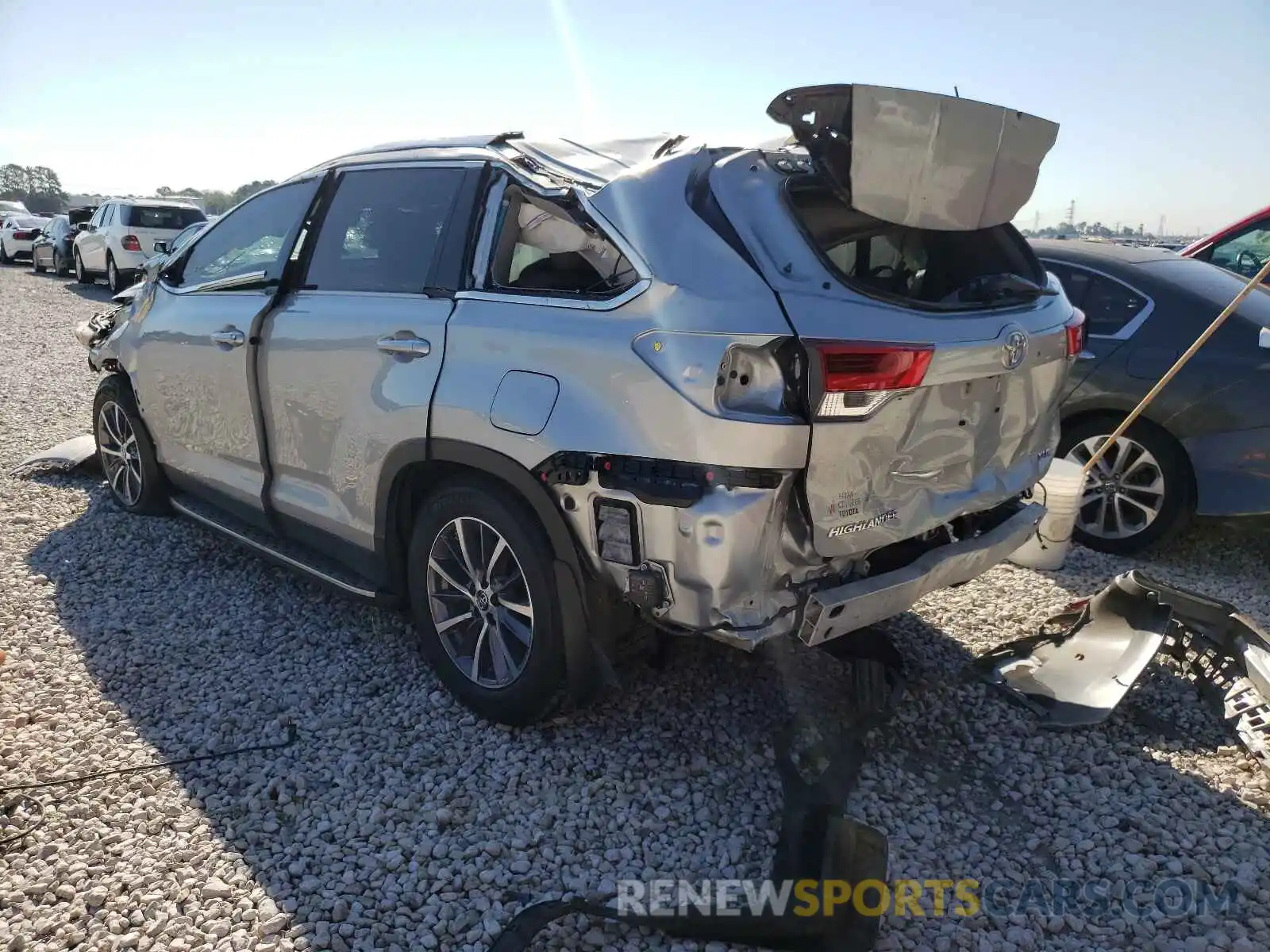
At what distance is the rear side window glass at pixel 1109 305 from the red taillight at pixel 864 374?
3020 millimetres

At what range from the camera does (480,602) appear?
3.27 metres

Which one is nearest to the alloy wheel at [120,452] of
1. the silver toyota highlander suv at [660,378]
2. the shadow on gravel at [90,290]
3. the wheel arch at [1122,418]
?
the silver toyota highlander suv at [660,378]

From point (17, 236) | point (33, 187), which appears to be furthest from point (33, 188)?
point (17, 236)

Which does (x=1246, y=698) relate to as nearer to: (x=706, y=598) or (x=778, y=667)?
(x=778, y=667)

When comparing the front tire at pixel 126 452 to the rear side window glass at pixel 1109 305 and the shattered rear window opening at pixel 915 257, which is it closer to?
the shattered rear window opening at pixel 915 257

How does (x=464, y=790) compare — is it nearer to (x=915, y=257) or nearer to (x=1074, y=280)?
(x=915, y=257)

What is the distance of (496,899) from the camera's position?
256 cm

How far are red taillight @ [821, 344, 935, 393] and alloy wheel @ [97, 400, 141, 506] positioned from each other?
4.13m

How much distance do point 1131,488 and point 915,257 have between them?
246 cm

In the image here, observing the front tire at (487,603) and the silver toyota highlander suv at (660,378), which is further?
the front tire at (487,603)

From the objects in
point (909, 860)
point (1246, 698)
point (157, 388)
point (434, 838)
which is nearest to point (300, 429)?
point (157, 388)

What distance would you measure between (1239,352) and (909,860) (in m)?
3.46

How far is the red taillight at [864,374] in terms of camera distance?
249cm

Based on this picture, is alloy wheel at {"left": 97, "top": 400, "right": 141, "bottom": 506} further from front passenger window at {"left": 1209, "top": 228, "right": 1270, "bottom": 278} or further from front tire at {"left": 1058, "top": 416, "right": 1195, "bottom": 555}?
front passenger window at {"left": 1209, "top": 228, "right": 1270, "bottom": 278}
